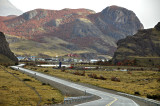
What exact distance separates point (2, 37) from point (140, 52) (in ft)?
368

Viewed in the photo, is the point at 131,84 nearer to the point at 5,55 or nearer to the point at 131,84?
the point at 131,84

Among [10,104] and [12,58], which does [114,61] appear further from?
[10,104]

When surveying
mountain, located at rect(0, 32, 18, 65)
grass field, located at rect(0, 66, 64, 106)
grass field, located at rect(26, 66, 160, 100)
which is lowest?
grass field, located at rect(26, 66, 160, 100)

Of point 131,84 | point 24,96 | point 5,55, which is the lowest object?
point 131,84

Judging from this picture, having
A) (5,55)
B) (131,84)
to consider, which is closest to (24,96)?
(131,84)

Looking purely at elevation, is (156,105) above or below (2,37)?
below

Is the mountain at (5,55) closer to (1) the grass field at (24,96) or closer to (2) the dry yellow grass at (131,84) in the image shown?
(2) the dry yellow grass at (131,84)

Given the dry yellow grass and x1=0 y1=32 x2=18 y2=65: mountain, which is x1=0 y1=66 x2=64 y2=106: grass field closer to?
the dry yellow grass

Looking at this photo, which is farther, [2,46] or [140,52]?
[140,52]

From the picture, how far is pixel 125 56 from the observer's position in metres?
186

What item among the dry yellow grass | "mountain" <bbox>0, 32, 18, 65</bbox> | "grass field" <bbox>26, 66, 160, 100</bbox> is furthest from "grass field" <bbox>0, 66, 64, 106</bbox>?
"mountain" <bbox>0, 32, 18, 65</bbox>

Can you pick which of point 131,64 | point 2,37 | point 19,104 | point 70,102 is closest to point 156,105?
point 70,102

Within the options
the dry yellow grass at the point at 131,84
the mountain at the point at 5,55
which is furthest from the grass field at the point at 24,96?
the mountain at the point at 5,55

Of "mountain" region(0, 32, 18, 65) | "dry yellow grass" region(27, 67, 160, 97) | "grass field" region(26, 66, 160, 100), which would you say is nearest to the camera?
"grass field" region(26, 66, 160, 100)
